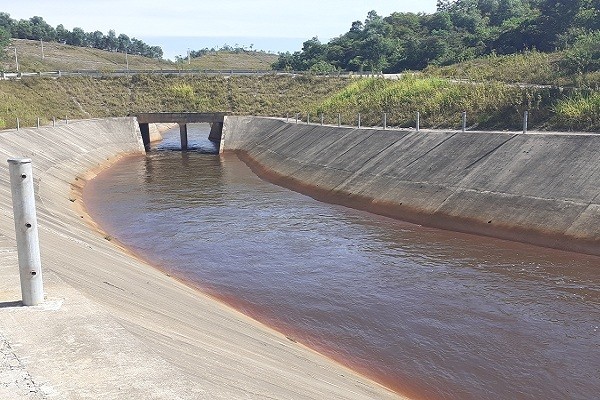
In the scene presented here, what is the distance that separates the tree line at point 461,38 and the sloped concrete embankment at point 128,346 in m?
38.6

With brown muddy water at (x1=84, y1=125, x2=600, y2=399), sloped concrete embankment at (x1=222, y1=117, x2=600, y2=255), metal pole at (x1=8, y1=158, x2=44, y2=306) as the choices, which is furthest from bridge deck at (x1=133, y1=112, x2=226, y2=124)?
metal pole at (x1=8, y1=158, x2=44, y2=306)

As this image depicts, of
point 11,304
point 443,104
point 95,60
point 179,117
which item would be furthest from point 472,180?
point 95,60

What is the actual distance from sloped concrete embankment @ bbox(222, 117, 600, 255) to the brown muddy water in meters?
1.00

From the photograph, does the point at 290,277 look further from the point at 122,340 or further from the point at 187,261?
the point at 122,340

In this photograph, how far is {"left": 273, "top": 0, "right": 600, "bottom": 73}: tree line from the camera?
225 ft

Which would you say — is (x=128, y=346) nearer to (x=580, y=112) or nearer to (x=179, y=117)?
(x=580, y=112)

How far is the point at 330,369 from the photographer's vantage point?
1080 centimetres

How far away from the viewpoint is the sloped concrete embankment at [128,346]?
5.77 m

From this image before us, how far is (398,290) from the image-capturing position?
55.5 feet

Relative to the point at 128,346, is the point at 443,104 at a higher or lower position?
higher

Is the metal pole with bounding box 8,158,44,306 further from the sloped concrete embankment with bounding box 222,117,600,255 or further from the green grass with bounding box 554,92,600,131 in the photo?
the green grass with bounding box 554,92,600,131

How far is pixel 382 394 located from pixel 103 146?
1900 inches

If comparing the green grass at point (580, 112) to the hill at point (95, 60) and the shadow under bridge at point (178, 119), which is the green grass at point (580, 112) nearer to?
the shadow under bridge at point (178, 119)

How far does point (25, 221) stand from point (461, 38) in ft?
288
